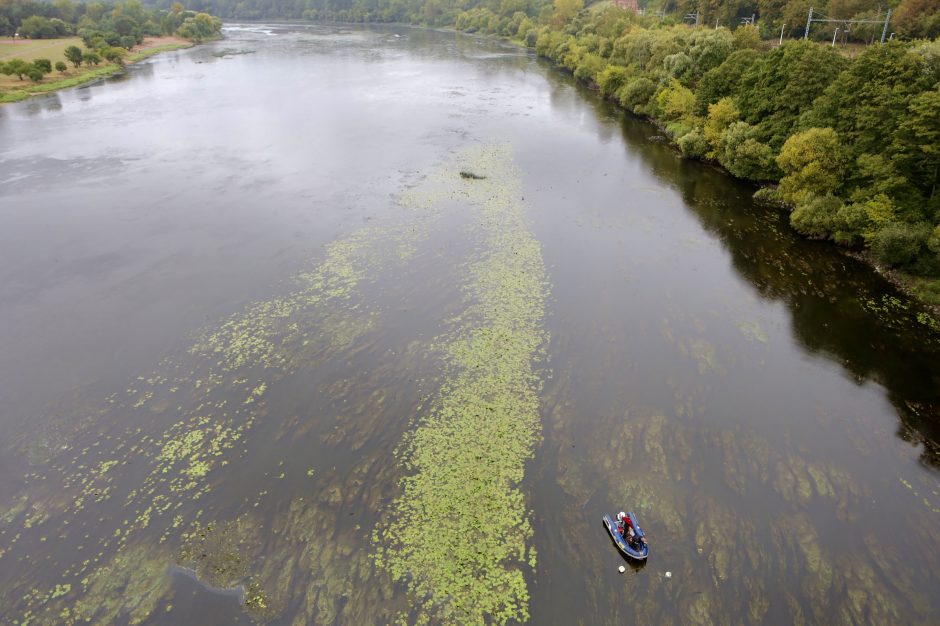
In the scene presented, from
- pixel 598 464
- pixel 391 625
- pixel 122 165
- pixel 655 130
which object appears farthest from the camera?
pixel 655 130

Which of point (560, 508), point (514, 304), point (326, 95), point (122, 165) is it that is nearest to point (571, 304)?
point (514, 304)

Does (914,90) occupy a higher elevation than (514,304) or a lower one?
higher

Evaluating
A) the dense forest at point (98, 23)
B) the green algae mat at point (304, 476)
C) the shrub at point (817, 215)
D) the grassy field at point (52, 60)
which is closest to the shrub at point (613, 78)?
the shrub at point (817, 215)

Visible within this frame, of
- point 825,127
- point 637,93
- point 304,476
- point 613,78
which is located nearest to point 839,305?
point 825,127

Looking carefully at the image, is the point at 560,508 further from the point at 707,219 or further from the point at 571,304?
the point at 707,219

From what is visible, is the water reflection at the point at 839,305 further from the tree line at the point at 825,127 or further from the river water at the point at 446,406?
the tree line at the point at 825,127

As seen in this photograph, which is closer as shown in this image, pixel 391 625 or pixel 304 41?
pixel 391 625

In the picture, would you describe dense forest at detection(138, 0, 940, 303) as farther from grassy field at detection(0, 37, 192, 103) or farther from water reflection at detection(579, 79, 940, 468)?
grassy field at detection(0, 37, 192, 103)

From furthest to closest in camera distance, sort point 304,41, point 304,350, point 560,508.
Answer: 1. point 304,41
2. point 304,350
3. point 560,508
